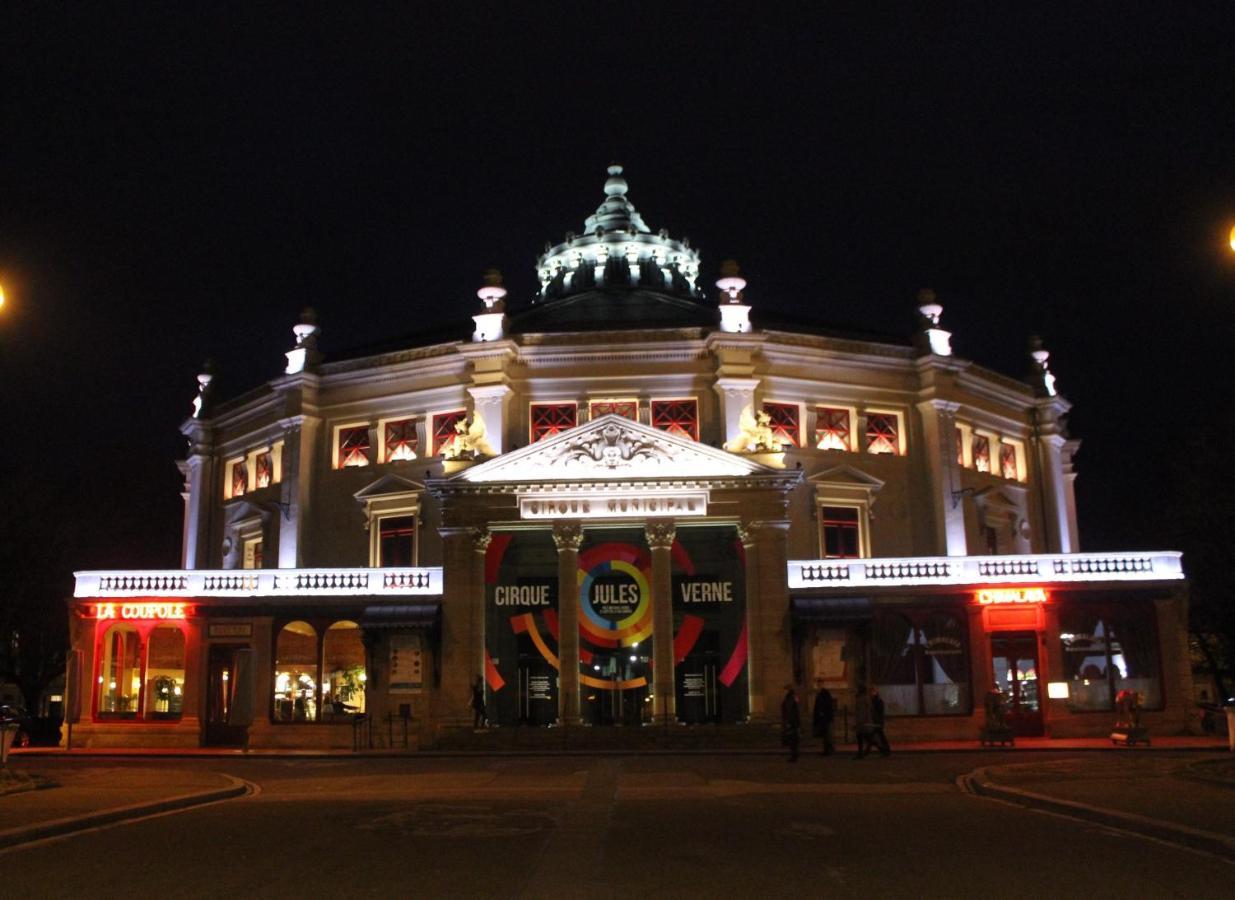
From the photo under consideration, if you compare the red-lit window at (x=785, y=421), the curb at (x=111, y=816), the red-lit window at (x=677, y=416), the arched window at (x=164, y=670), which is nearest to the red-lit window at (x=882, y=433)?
the red-lit window at (x=785, y=421)

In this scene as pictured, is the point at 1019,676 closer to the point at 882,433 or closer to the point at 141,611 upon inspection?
the point at 882,433

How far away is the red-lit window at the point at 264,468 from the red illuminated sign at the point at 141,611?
8148 mm

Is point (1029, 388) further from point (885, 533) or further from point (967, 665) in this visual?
point (967, 665)

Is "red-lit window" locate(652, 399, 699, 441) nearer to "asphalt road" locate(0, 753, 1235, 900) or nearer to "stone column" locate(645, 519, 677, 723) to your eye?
"stone column" locate(645, 519, 677, 723)

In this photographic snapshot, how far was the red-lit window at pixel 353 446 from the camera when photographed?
163 feet

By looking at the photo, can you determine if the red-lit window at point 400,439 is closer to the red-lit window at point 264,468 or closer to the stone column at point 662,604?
the red-lit window at point 264,468

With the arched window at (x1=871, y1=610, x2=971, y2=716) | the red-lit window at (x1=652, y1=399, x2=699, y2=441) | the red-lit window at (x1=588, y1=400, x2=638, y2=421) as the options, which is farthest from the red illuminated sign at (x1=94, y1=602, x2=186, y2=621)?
the arched window at (x1=871, y1=610, x2=971, y2=716)

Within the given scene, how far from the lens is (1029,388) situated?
5341cm

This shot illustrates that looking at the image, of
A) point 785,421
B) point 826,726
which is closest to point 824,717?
point 826,726

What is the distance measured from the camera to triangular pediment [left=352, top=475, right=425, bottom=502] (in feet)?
154

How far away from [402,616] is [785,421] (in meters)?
16.1

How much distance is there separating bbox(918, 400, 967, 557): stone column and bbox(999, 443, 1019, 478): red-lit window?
4716mm

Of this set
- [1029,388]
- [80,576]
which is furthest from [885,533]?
[80,576]

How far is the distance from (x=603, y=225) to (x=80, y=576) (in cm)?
3194
